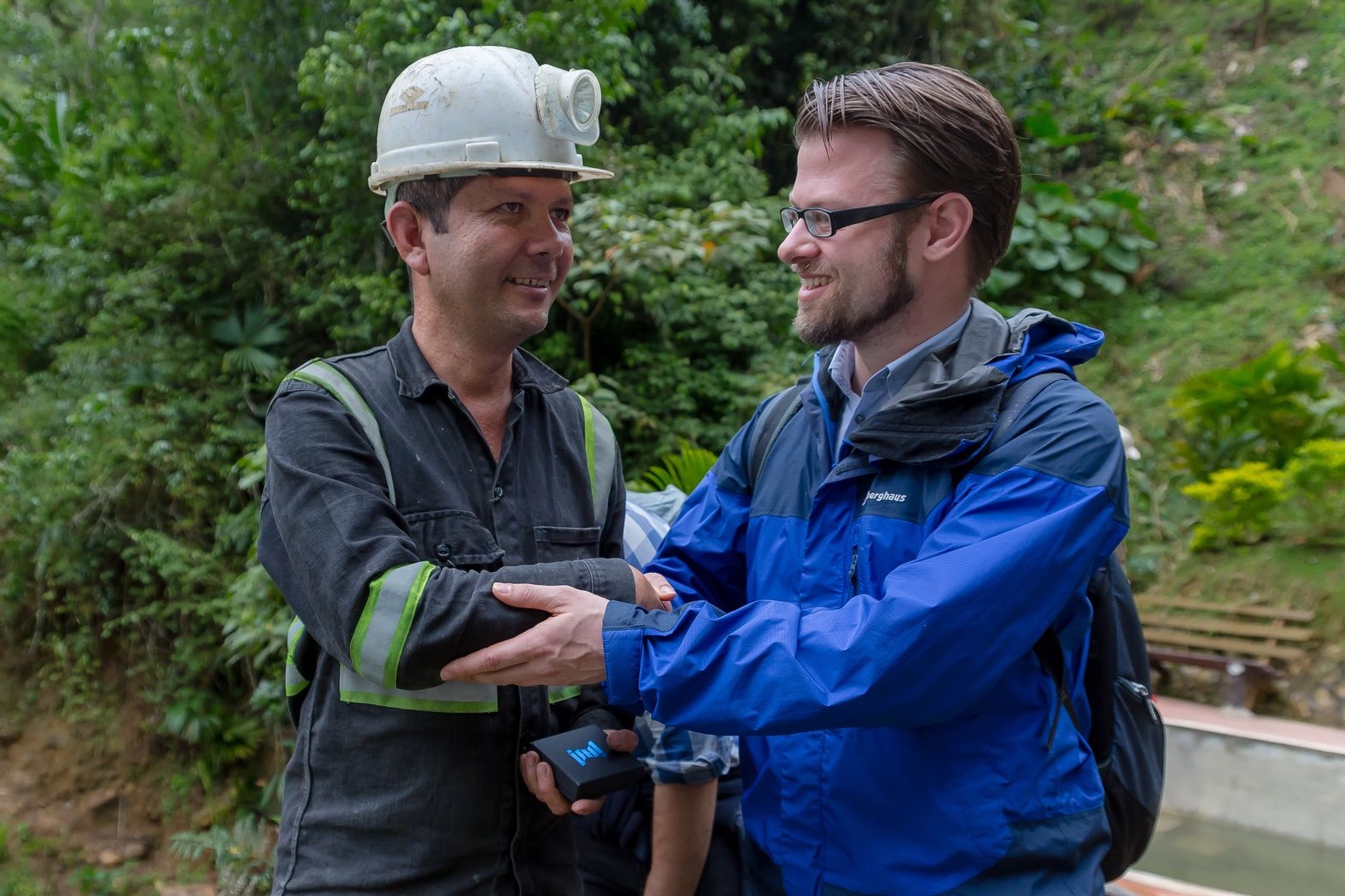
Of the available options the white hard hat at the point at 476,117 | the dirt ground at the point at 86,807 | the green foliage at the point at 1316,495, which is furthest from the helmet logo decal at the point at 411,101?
the green foliage at the point at 1316,495

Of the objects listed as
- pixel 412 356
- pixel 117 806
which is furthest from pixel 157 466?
pixel 412 356

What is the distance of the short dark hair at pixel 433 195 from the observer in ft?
6.38

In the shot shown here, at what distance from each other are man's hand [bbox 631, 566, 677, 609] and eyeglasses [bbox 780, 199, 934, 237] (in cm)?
71

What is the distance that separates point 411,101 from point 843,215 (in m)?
0.84

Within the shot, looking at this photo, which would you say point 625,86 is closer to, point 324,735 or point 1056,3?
point 324,735

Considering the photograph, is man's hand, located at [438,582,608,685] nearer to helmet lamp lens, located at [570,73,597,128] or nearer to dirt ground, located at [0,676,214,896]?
helmet lamp lens, located at [570,73,597,128]

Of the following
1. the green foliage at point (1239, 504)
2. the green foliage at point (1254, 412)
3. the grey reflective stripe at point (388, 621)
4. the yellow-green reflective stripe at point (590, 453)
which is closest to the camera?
the grey reflective stripe at point (388, 621)

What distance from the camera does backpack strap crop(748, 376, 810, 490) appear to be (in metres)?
2.06

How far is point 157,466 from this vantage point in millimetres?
6188

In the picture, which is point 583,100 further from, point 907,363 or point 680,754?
point 680,754

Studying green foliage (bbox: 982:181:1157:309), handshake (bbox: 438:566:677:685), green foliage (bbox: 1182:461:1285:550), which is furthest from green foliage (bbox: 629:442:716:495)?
green foliage (bbox: 982:181:1157:309)

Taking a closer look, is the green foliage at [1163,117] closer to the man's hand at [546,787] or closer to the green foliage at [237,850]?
the green foliage at [237,850]

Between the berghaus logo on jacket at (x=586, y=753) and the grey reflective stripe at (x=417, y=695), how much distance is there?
7.7 inches

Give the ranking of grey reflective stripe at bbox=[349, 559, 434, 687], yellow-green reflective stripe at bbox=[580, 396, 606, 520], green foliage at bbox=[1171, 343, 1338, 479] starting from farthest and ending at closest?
green foliage at bbox=[1171, 343, 1338, 479] → yellow-green reflective stripe at bbox=[580, 396, 606, 520] → grey reflective stripe at bbox=[349, 559, 434, 687]
